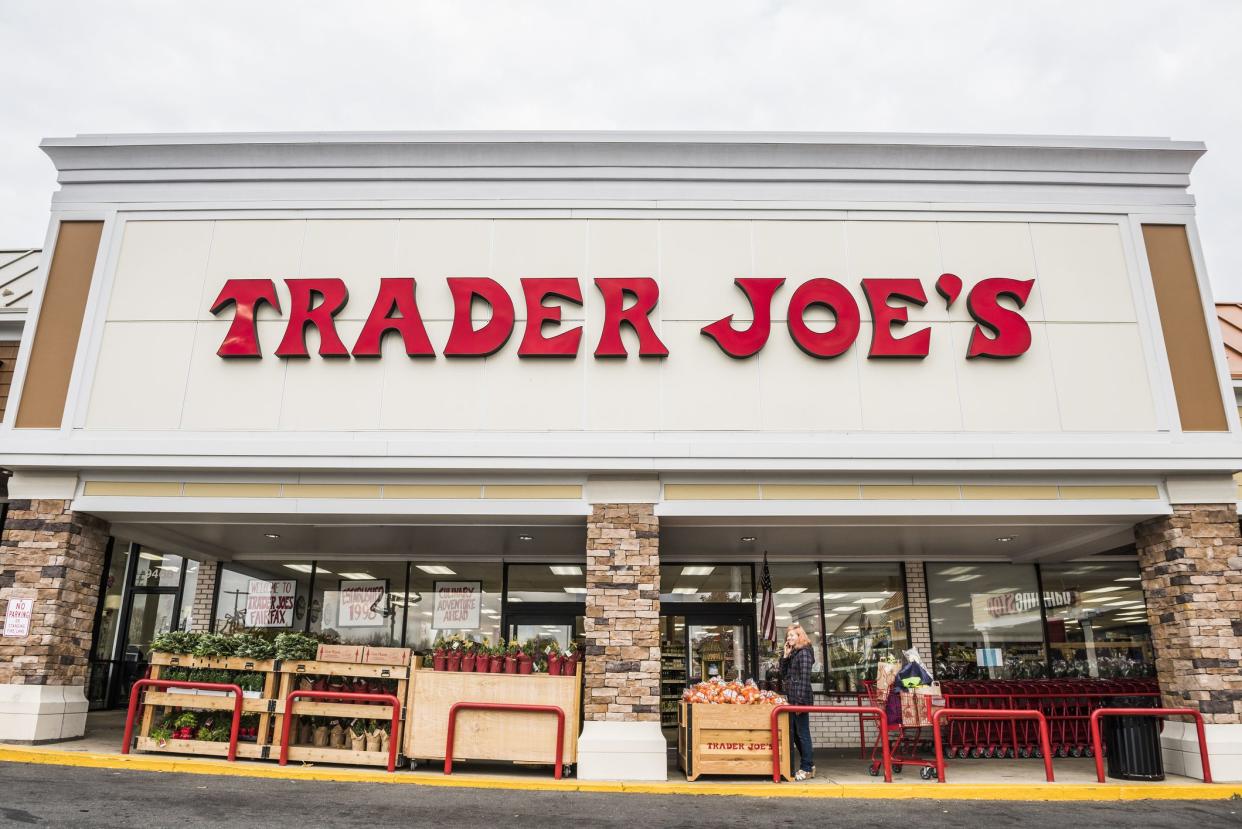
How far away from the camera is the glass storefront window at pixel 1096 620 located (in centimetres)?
1465

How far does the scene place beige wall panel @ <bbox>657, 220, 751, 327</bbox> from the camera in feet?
38.2

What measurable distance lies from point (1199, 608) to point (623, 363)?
843cm

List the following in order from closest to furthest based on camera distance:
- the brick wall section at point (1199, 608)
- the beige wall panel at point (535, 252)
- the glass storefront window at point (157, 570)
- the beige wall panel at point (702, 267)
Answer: the brick wall section at point (1199, 608)
the beige wall panel at point (702, 267)
the beige wall panel at point (535, 252)
the glass storefront window at point (157, 570)

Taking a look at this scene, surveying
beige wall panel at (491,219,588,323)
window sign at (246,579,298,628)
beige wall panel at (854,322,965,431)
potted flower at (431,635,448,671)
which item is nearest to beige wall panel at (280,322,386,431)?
beige wall panel at (491,219,588,323)

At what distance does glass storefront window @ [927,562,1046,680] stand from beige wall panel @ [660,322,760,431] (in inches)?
249

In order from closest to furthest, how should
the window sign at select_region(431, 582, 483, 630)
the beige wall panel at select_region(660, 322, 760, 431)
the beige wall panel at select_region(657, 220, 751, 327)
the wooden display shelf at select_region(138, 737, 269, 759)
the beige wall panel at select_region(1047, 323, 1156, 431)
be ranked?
1. the wooden display shelf at select_region(138, 737, 269, 759)
2. the beige wall panel at select_region(660, 322, 760, 431)
3. the beige wall panel at select_region(1047, 323, 1156, 431)
4. the beige wall panel at select_region(657, 220, 751, 327)
5. the window sign at select_region(431, 582, 483, 630)

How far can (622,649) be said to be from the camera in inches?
408

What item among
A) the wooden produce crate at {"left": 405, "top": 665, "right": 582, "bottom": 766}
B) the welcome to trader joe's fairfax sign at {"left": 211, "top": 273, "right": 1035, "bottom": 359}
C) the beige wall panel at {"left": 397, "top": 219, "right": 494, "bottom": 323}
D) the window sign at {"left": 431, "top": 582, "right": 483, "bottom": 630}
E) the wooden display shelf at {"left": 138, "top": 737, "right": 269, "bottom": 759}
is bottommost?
the wooden display shelf at {"left": 138, "top": 737, "right": 269, "bottom": 759}

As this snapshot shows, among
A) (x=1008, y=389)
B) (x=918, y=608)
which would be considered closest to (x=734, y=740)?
(x=1008, y=389)

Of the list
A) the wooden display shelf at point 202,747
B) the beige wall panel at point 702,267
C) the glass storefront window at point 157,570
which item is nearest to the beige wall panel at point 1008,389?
the beige wall panel at point 702,267

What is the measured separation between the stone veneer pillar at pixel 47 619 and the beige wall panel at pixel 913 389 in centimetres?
1142

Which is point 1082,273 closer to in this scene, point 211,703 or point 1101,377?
point 1101,377

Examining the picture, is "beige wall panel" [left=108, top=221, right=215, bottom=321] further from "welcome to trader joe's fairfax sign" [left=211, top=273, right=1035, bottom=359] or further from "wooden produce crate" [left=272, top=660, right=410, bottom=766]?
"wooden produce crate" [left=272, top=660, right=410, bottom=766]

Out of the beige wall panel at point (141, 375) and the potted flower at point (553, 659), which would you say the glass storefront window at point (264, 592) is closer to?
the beige wall panel at point (141, 375)
